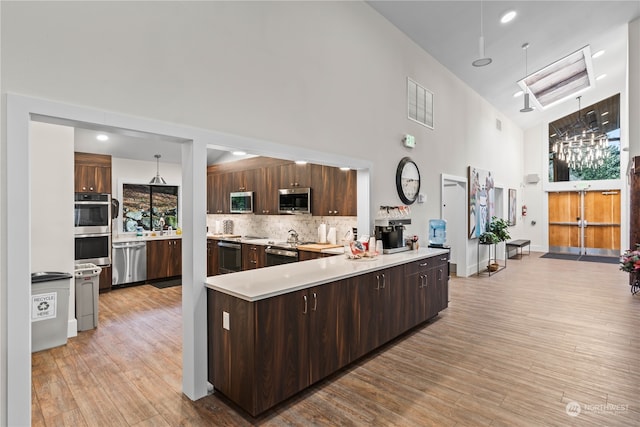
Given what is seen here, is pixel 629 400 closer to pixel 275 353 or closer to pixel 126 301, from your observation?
pixel 275 353

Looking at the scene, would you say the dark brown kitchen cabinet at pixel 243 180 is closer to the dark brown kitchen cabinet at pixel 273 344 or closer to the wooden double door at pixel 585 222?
the dark brown kitchen cabinet at pixel 273 344

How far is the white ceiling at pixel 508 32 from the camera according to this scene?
15.3 ft

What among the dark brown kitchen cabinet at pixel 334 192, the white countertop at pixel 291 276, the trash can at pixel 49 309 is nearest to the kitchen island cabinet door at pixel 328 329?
the white countertop at pixel 291 276

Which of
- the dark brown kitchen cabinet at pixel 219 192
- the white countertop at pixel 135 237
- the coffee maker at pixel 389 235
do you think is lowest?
the white countertop at pixel 135 237

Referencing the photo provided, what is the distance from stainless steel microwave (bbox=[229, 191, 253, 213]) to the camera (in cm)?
637

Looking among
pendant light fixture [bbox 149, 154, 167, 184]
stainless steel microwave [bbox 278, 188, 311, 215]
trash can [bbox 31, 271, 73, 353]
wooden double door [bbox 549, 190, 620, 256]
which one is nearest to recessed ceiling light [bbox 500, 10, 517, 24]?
stainless steel microwave [bbox 278, 188, 311, 215]

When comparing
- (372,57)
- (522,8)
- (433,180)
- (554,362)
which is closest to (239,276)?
(554,362)

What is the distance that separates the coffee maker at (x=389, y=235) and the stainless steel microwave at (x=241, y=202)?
2.94m

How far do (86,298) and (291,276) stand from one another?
112 inches

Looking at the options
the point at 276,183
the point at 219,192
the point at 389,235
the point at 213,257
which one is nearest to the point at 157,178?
the point at 219,192

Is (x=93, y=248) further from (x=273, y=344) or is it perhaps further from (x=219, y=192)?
(x=273, y=344)

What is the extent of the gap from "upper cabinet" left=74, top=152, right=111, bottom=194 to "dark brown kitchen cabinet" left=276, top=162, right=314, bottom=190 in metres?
3.00

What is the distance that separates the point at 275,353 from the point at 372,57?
3.91 m

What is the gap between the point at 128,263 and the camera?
602 cm
